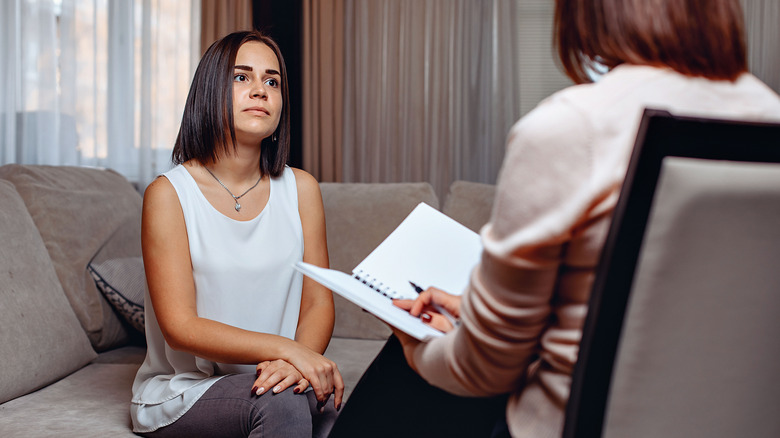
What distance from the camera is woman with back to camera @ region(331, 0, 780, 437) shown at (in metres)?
0.49

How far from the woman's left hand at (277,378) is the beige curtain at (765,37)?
279cm

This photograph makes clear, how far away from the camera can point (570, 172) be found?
48cm

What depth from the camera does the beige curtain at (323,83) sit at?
2982mm

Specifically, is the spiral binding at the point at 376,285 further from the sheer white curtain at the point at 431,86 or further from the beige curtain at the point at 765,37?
the beige curtain at the point at 765,37

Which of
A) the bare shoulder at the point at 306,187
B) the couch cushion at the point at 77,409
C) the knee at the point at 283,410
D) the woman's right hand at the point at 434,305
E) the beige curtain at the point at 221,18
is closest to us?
the woman's right hand at the point at 434,305

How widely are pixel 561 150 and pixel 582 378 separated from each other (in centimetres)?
18

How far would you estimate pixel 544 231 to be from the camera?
0.49 meters

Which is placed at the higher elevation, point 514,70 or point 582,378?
point 514,70

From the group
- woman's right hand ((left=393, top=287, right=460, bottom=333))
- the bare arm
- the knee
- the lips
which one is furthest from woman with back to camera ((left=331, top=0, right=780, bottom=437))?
the lips

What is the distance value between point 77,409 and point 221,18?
2.01 meters

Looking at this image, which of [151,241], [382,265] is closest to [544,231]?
[382,265]

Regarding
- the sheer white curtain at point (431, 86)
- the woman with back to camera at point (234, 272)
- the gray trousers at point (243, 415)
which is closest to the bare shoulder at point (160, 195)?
the woman with back to camera at point (234, 272)

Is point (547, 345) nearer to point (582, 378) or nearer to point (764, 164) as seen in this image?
point (582, 378)

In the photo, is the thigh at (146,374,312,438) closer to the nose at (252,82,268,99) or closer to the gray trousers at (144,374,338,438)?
the gray trousers at (144,374,338,438)
